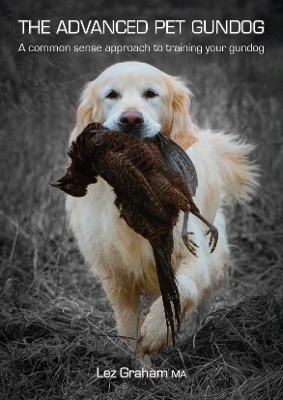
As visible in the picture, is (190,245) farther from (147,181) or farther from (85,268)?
(85,268)

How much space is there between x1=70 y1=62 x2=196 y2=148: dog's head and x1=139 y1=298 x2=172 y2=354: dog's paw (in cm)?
86

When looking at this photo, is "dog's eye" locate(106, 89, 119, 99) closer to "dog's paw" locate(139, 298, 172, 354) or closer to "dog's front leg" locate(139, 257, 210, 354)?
"dog's front leg" locate(139, 257, 210, 354)

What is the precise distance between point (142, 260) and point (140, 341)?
1.47 ft

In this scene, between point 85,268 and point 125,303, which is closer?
point 125,303

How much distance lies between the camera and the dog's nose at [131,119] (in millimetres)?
3877

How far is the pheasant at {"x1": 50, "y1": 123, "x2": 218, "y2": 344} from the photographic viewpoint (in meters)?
3.78

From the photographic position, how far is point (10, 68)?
4.60 metres

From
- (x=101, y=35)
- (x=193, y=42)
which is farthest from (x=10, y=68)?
(x=193, y=42)

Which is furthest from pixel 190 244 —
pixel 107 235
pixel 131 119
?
pixel 131 119

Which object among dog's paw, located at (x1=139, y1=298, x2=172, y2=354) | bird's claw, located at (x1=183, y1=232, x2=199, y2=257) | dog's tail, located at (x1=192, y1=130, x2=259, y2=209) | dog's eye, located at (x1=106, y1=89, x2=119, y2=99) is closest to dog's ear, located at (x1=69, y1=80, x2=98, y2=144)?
dog's eye, located at (x1=106, y1=89, x2=119, y2=99)

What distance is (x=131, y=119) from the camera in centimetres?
387

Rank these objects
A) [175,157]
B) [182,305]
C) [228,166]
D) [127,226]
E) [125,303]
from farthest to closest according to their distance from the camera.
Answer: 1. [228,166]
2. [125,303]
3. [127,226]
4. [182,305]
5. [175,157]

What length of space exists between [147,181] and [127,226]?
0.58m

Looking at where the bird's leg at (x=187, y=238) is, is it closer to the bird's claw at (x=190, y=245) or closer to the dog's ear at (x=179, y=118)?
the bird's claw at (x=190, y=245)
